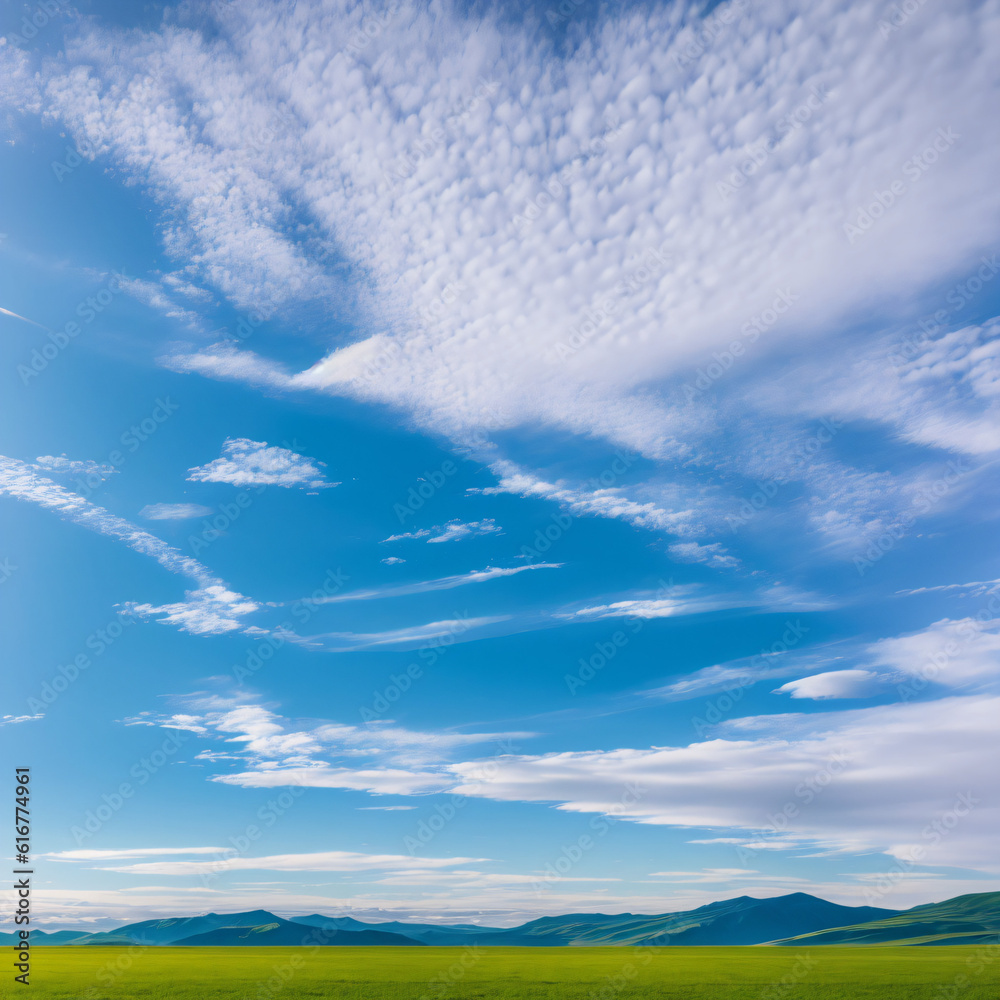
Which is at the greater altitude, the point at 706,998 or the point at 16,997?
the point at 16,997

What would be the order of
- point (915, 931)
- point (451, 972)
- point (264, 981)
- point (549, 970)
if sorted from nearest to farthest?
point (264, 981) → point (451, 972) → point (549, 970) → point (915, 931)

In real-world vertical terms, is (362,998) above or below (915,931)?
above

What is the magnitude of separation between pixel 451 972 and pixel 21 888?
36.5 metres

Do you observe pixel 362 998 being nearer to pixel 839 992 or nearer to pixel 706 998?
pixel 706 998

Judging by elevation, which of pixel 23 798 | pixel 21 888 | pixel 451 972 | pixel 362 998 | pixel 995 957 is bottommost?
pixel 995 957

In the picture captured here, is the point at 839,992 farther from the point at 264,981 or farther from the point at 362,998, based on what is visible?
the point at 264,981

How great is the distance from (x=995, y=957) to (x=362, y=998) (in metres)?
61.6

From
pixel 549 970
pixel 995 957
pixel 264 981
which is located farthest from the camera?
pixel 995 957

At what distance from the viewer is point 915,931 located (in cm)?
17712

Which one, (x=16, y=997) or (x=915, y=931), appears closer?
(x=16, y=997)

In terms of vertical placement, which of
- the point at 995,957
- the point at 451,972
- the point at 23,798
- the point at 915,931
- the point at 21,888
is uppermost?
the point at 23,798

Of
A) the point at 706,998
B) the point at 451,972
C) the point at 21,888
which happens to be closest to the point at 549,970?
the point at 451,972

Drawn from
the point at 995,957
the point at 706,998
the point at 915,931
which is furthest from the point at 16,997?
the point at 915,931

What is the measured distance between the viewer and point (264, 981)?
46906mm
